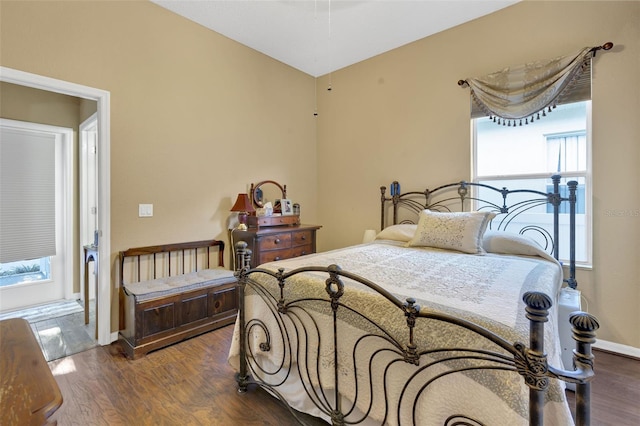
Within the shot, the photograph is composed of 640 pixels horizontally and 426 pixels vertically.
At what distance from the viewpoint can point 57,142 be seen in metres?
3.62

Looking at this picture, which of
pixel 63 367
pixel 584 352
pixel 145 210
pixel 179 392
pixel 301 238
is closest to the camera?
pixel 584 352

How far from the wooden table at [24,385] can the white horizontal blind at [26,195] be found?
10.7 feet

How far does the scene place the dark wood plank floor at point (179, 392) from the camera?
1.72 metres

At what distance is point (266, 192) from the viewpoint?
3.93m

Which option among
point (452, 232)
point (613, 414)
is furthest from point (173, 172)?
point (613, 414)

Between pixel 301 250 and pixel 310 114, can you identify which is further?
pixel 310 114

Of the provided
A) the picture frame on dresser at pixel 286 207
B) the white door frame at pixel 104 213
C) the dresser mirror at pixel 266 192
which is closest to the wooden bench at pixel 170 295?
the white door frame at pixel 104 213

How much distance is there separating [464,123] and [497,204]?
2.96 ft

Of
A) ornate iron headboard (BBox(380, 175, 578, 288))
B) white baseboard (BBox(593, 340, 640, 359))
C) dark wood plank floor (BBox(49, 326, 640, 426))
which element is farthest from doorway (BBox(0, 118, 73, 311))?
white baseboard (BBox(593, 340, 640, 359))

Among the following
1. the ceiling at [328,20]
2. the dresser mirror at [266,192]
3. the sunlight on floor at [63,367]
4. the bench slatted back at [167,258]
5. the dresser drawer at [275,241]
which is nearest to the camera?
the sunlight on floor at [63,367]

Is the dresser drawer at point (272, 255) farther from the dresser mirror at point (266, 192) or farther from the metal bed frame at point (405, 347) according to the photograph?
the metal bed frame at point (405, 347)

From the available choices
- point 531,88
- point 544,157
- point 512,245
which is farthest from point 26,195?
point 544,157

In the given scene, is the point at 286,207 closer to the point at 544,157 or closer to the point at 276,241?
the point at 276,241

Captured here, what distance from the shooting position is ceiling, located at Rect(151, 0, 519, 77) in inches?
113
